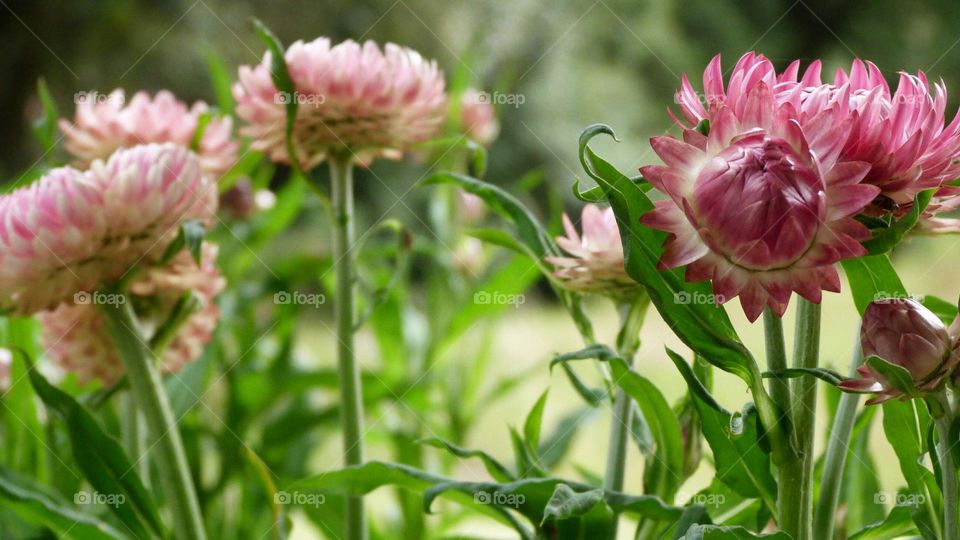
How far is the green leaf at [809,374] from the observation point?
269 millimetres

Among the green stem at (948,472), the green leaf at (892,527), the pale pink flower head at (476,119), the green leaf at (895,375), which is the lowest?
the green leaf at (892,527)

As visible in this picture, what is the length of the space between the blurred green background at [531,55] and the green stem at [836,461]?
2.03 m

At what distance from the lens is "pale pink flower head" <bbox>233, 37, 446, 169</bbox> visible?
0.49 metres

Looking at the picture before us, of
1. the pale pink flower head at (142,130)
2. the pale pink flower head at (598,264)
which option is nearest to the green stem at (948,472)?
the pale pink flower head at (598,264)

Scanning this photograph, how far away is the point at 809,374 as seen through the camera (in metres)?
0.28

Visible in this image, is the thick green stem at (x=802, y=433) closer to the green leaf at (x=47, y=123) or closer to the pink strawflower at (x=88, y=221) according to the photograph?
the pink strawflower at (x=88, y=221)

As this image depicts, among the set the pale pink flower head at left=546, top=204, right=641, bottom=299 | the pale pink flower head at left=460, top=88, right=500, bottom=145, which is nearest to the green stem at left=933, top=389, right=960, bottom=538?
the pale pink flower head at left=546, top=204, right=641, bottom=299

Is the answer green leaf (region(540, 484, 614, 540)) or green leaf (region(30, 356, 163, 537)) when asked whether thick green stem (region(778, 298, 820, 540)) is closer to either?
green leaf (region(540, 484, 614, 540))

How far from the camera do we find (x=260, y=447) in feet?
2.69

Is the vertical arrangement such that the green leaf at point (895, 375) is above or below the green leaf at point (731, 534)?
above

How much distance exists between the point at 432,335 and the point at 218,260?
0.71 feet

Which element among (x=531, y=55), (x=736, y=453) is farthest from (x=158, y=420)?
(x=531, y=55)

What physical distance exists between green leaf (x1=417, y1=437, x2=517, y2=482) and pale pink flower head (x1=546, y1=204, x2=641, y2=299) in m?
0.08

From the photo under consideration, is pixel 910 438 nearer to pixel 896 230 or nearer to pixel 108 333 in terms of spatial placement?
pixel 896 230
